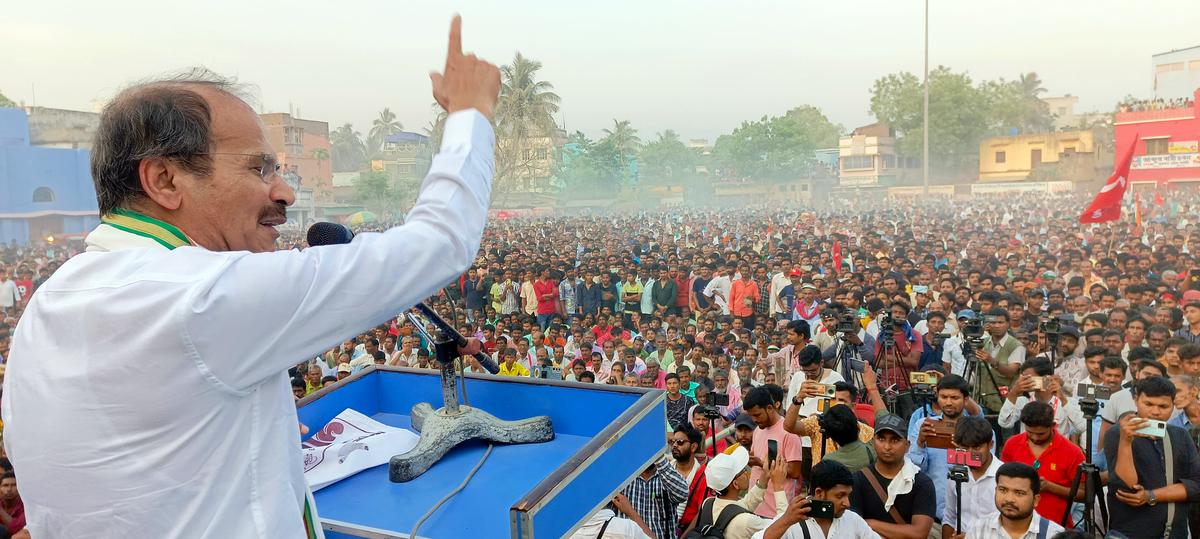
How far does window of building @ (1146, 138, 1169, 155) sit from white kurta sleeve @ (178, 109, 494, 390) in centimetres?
2497

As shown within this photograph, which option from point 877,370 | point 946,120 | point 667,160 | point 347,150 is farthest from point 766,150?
point 877,370

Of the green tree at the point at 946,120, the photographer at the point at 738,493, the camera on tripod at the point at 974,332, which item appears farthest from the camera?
the green tree at the point at 946,120

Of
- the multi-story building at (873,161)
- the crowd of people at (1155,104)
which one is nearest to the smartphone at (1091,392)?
the crowd of people at (1155,104)

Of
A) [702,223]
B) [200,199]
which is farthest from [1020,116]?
[200,199]

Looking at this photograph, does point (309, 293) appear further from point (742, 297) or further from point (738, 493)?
point (742, 297)

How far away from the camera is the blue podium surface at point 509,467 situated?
1.22 metres

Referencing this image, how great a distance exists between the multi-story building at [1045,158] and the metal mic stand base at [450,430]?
28883 millimetres

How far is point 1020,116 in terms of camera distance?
35.5 meters

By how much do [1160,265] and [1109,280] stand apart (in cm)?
114

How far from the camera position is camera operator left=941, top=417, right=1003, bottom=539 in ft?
12.0

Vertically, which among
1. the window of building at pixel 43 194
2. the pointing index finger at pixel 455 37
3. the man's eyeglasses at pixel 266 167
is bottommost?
the man's eyeglasses at pixel 266 167

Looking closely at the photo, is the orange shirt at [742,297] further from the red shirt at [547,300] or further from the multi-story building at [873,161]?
the multi-story building at [873,161]

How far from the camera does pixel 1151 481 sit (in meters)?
3.46

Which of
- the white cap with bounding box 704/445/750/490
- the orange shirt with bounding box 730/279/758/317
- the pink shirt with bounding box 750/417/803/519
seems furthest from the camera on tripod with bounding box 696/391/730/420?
the orange shirt with bounding box 730/279/758/317
